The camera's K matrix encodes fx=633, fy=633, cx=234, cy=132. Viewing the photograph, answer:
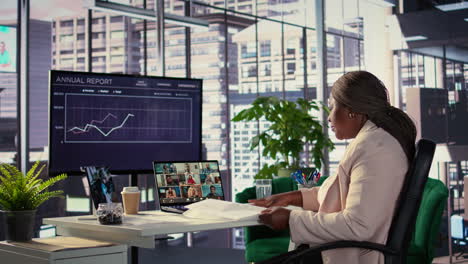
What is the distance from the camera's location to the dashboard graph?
13.4 feet

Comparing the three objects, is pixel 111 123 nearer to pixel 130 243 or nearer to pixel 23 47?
pixel 130 243

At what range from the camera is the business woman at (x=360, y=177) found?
7.80 feet

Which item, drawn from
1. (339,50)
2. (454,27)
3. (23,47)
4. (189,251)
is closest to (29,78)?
(23,47)

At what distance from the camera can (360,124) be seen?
2576 mm

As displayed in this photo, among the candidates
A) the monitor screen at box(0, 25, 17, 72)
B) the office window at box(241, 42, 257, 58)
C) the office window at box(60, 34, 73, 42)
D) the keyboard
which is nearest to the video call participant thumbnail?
the keyboard

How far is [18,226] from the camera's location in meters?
3.10

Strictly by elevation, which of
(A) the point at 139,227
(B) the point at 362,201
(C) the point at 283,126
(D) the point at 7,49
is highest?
(D) the point at 7,49

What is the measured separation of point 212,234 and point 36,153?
8.83 ft

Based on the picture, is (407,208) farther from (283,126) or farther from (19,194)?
(283,126)

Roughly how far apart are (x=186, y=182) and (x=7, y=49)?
4.17m

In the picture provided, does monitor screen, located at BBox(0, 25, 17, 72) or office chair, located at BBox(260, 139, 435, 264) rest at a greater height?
monitor screen, located at BBox(0, 25, 17, 72)

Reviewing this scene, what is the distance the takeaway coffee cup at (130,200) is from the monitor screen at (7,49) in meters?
4.12

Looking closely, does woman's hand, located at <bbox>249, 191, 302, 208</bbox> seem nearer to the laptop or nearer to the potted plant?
the laptop

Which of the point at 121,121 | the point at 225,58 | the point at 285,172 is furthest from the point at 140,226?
the point at 225,58
